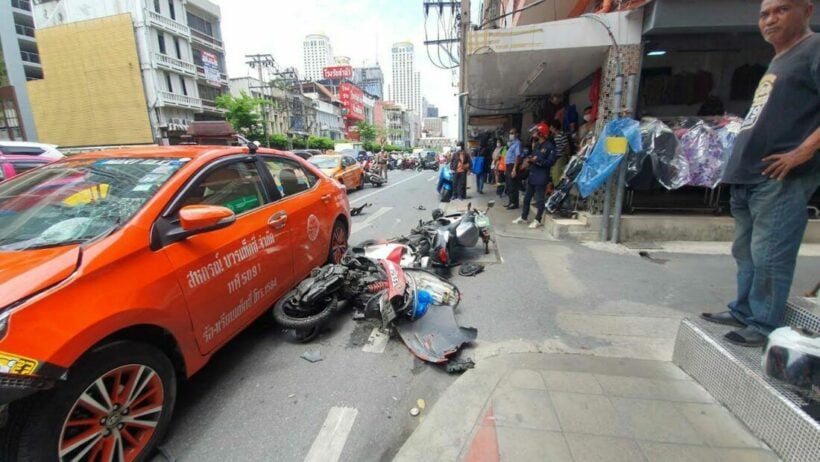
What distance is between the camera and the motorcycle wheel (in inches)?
118

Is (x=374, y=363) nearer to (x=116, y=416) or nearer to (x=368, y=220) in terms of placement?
(x=116, y=416)

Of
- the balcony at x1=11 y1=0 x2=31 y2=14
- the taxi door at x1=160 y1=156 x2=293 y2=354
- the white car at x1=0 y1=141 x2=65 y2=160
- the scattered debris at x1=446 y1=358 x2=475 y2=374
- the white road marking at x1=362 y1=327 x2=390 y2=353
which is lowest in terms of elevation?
the white road marking at x1=362 y1=327 x2=390 y2=353

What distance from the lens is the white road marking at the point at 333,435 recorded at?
2007 mm

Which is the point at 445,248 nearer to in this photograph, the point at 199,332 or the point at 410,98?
the point at 199,332

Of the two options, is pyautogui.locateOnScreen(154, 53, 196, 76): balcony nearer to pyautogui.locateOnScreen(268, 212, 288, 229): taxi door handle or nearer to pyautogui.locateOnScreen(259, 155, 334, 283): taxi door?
pyautogui.locateOnScreen(259, 155, 334, 283): taxi door

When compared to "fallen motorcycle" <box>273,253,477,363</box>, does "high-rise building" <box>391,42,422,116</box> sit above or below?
above

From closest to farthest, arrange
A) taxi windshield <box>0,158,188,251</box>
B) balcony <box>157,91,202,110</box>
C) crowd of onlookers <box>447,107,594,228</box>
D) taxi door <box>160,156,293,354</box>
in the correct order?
1. taxi windshield <box>0,158,188,251</box>
2. taxi door <box>160,156,293,354</box>
3. crowd of onlookers <box>447,107,594,228</box>
4. balcony <box>157,91,202,110</box>

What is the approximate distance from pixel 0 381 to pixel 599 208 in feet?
22.2

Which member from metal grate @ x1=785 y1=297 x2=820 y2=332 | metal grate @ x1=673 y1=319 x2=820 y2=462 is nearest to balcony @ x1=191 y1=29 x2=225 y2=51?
metal grate @ x1=673 y1=319 x2=820 y2=462

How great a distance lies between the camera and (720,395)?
2152 millimetres

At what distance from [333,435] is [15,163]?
31.0 feet

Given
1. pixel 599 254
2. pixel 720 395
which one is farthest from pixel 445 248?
pixel 720 395

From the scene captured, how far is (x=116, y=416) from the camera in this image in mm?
1792

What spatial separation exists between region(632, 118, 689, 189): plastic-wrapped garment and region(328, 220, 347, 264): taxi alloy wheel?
4472 millimetres
